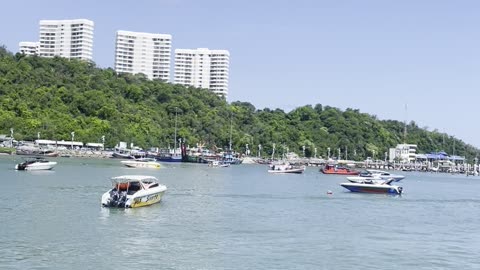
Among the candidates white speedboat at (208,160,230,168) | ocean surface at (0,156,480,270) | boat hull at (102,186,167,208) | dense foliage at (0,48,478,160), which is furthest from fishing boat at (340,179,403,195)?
dense foliage at (0,48,478,160)

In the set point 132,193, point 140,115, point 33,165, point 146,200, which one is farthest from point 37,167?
point 140,115

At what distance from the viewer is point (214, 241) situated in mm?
26859

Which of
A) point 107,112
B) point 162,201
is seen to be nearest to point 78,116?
point 107,112

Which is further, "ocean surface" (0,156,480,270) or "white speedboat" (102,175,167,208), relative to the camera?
"white speedboat" (102,175,167,208)

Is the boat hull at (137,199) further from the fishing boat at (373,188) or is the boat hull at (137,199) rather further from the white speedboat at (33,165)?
the white speedboat at (33,165)

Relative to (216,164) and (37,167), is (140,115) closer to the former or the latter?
(216,164)

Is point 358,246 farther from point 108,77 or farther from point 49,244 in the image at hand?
point 108,77

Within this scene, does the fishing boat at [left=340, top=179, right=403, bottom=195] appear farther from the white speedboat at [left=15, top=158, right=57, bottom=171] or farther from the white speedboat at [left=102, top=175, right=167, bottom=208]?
the white speedboat at [left=15, top=158, right=57, bottom=171]

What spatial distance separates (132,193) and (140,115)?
362ft

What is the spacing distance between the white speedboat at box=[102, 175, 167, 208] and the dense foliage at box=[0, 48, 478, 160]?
309 feet

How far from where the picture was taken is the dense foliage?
132500 mm

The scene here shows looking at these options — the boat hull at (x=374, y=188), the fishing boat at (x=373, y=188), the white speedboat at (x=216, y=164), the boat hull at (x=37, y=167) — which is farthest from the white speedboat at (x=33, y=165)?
the white speedboat at (x=216, y=164)

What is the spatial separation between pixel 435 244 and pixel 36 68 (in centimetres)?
13391

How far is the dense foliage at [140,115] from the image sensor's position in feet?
435
